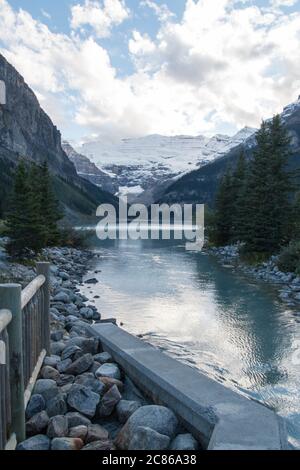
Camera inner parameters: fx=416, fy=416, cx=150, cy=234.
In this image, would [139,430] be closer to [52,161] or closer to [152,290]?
[152,290]

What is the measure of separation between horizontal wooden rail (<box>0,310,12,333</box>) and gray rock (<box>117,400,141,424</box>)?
2.08 m

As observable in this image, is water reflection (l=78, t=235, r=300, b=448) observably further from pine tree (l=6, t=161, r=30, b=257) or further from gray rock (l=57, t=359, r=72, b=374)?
pine tree (l=6, t=161, r=30, b=257)

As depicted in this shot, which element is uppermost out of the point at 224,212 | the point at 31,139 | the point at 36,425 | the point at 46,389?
the point at 31,139

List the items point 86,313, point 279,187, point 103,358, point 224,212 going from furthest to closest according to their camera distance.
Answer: point 224,212, point 279,187, point 86,313, point 103,358

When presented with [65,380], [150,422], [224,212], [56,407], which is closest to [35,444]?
[56,407]

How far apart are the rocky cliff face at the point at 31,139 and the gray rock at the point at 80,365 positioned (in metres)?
109

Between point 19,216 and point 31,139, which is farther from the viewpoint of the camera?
point 31,139

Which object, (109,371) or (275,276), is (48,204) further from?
(109,371)

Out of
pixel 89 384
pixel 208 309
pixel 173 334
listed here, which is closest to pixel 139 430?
pixel 89 384

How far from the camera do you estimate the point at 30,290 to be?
17.1 ft

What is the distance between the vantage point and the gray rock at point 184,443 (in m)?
4.37

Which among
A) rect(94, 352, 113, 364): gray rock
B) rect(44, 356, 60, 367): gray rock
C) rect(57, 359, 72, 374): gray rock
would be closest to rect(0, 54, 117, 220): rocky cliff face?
rect(94, 352, 113, 364): gray rock

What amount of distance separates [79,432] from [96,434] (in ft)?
0.62

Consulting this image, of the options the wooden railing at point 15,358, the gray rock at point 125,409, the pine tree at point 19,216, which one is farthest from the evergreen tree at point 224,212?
the wooden railing at point 15,358
